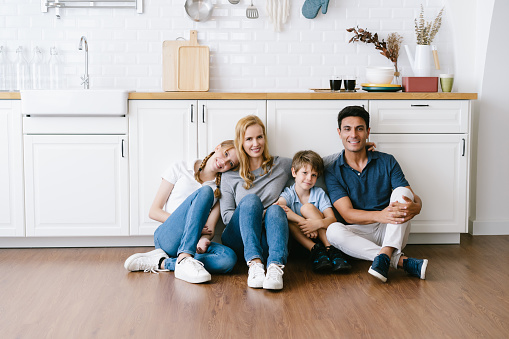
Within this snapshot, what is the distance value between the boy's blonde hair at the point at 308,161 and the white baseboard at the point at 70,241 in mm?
1011

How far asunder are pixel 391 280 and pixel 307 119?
112 centimetres

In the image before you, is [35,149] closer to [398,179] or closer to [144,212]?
[144,212]

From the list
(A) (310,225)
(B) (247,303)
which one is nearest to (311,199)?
(A) (310,225)

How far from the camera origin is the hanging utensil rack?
4.17 meters

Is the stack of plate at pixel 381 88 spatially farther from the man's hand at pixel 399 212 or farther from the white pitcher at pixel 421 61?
the man's hand at pixel 399 212

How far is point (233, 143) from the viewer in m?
3.52

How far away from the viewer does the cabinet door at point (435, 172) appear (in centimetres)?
368

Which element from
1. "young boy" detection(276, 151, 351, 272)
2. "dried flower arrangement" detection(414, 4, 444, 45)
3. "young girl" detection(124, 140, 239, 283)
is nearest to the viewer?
"young girl" detection(124, 140, 239, 283)

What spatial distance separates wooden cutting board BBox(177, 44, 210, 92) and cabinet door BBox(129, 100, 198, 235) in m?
0.47

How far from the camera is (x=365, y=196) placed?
11.3ft

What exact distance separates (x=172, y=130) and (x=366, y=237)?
129 centimetres

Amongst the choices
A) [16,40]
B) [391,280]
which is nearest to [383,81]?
[391,280]

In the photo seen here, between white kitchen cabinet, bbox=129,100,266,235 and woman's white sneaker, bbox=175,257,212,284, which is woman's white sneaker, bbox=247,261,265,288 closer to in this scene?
woman's white sneaker, bbox=175,257,212,284

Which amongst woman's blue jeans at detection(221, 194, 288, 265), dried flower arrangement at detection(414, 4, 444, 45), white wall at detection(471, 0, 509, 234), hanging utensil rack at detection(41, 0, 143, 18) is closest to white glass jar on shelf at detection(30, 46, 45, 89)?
hanging utensil rack at detection(41, 0, 143, 18)
